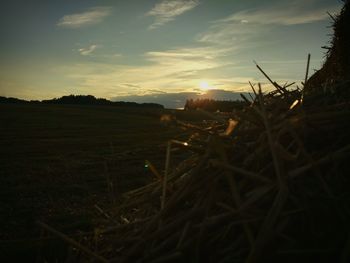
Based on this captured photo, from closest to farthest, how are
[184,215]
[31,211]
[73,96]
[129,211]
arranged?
[184,215] < [129,211] < [31,211] < [73,96]

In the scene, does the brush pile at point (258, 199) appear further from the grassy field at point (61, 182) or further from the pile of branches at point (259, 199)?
the grassy field at point (61, 182)

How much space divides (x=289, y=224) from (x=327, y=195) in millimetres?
250

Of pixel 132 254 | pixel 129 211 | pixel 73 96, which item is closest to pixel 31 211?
pixel 129 211

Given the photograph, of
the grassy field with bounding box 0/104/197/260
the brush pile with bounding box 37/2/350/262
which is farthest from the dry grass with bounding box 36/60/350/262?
the grassy field with bounding box 0/104/197/260

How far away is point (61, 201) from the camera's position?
29.1 ft

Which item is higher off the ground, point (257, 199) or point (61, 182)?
point (257, 199)

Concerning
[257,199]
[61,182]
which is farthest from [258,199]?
[61,182]

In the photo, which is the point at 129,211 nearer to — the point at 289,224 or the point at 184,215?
the point at 184,215

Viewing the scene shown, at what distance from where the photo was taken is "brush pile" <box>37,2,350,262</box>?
6.51 ft

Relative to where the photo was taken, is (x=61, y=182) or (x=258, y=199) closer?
(x=258, y=199)

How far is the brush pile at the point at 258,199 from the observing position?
6.51ft

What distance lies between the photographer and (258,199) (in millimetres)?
2186

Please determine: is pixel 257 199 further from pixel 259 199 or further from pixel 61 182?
pixel 61 182

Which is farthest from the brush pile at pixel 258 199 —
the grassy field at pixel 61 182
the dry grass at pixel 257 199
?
the grassy field at pixel 61 182
